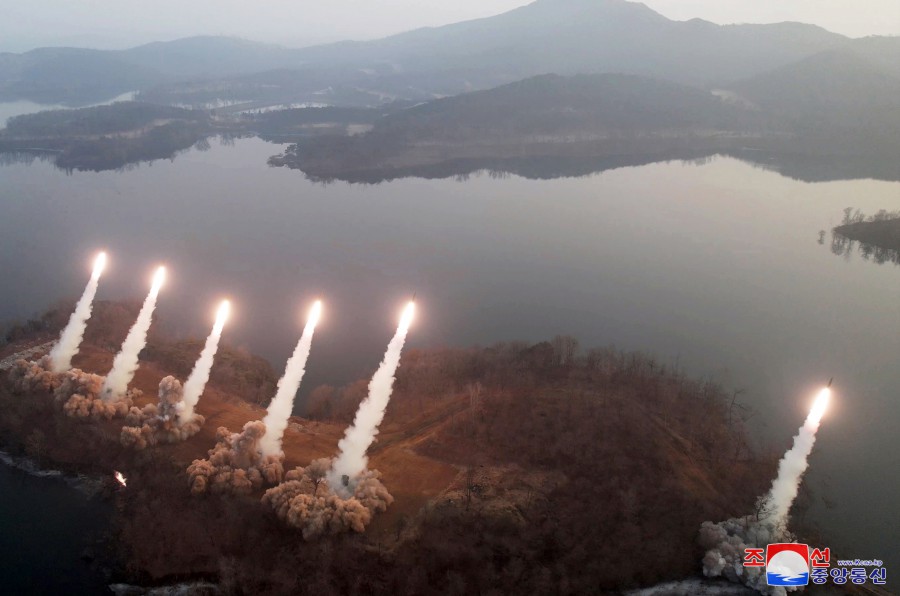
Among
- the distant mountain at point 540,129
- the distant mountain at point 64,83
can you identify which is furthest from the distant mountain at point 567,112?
the distant mountain at point 64,83

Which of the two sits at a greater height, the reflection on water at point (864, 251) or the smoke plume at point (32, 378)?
the reflection on water at point (864, 251)

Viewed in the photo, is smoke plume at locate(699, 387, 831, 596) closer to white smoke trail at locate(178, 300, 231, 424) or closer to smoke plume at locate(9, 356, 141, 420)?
white smoke trail at locate(178, 300, 231, 424)

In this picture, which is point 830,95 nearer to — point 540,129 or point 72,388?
point 540,129

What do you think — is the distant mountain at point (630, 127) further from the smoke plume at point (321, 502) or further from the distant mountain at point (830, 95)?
the smoke plume at point (321, 502)

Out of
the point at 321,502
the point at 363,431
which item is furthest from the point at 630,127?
the point at 321,502

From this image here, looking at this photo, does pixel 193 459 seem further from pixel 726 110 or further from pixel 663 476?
pixel 726 110

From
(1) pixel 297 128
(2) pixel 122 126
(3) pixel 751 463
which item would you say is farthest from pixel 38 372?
(1) pixel 297 128
